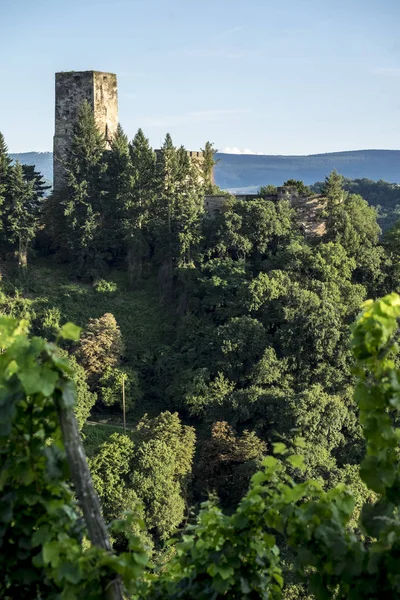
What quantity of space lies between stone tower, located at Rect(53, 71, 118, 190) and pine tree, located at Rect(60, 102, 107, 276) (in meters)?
1.63

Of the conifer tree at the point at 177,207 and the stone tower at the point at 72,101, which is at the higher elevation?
the stone tower at the point at 72,101

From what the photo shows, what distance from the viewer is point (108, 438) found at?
29359 mm

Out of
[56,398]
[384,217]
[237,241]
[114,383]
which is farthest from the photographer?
[384,217]

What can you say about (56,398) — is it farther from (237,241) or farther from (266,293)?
(237,241)

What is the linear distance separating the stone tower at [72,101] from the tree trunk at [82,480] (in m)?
37.2

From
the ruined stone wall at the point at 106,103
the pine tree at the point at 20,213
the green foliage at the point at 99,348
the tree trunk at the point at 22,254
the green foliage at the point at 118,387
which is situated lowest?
the green foliage at the point at 118,387

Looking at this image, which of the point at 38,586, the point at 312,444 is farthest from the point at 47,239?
Result: the point at 38,586

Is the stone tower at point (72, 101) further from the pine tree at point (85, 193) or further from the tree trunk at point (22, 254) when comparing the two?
the tree trunk at point (22, 254)

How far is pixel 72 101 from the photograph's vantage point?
41.1 m

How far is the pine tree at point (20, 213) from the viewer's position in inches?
1510

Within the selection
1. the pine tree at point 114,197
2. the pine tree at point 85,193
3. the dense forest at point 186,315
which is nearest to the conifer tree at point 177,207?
the dense forest at point 186,315

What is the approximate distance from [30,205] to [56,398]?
35.8 m

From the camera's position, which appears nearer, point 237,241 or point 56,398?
point 56,398

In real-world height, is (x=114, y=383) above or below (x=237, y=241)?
below
